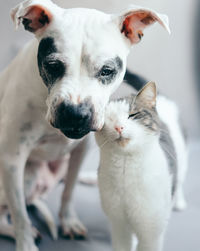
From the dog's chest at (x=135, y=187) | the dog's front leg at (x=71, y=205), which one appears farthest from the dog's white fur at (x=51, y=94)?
the dog's chest at (x=135, y=187)

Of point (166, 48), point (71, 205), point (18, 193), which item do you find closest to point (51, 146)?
point (18, 193)

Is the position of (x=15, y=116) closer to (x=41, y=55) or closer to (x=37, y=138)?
(x=37, y=138)

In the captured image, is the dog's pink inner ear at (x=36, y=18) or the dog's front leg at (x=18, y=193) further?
the dog's front leg at (x=18, y=193)

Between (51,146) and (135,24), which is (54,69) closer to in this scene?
(135,24)

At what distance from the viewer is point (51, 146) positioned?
4.05 ft

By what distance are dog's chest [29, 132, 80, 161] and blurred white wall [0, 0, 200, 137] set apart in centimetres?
32

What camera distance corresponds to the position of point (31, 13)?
1.00 metres

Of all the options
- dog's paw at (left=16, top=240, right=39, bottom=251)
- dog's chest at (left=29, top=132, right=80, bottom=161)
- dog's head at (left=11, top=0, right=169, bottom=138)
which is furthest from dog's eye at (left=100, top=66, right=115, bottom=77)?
dog's paw at (left=16, top=240, right=39, bottom=251)

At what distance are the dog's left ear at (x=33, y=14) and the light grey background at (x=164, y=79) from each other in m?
0.24

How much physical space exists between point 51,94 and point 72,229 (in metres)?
0.60

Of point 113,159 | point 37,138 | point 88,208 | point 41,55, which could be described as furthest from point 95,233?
point 41,55

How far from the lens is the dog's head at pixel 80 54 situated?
87cm

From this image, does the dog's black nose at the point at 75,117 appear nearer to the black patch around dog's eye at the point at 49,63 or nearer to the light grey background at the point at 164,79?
the black patch around dog's eye at the point at 49,63

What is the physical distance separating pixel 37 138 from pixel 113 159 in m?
0.31
